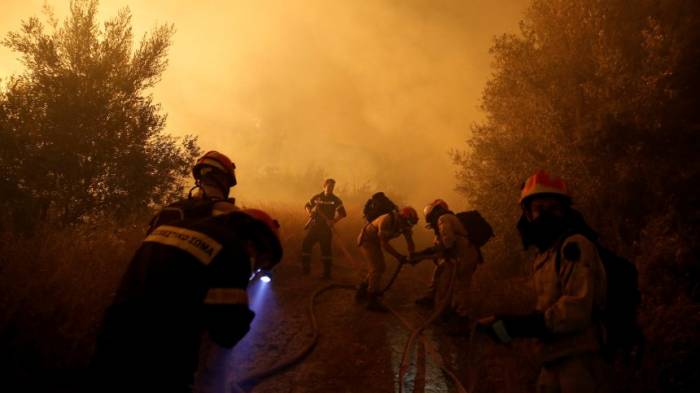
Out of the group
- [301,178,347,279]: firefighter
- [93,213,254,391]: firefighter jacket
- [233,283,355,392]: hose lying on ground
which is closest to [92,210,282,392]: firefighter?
[93,213,254,391]: firefighter jacket

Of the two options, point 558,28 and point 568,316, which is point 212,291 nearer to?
point 568,316

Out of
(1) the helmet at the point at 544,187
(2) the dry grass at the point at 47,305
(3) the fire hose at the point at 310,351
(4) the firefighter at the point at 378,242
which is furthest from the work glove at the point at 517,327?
(4) the firefighter at the point at 378,242

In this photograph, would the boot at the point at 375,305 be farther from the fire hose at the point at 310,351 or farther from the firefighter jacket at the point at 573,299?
the firefighter jacket at the point at 573,299

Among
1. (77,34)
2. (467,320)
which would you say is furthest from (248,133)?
(467,320)

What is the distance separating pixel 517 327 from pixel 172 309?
1.94 metres

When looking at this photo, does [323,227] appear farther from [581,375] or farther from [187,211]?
[581,375]

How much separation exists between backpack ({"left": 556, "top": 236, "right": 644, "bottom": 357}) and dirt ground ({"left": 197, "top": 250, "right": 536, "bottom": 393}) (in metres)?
0.86

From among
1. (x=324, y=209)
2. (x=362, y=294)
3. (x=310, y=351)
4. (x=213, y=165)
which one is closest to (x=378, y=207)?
(x=362, y=294)

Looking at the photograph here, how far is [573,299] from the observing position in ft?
7.20

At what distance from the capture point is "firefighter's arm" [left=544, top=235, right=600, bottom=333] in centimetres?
218

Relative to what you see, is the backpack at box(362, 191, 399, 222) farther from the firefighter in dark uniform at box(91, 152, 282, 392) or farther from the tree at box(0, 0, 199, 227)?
the firefighter in dark uniform at box(91, 152, 282, 392)

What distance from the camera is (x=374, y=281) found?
24.1ft

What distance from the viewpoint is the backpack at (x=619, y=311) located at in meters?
2.21

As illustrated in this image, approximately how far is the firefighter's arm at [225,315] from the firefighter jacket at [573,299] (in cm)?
178
